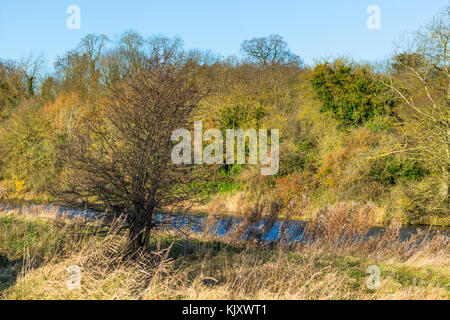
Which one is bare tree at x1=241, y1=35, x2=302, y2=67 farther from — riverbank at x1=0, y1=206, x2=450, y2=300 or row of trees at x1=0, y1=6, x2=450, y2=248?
riverbank at x1=0, y1=206, x2=450, y2=300

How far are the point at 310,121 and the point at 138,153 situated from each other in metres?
16.1

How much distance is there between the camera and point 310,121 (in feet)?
→ 76.0

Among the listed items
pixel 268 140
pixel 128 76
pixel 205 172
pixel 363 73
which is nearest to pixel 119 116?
pixel 128 76

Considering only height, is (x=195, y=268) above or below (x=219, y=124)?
below

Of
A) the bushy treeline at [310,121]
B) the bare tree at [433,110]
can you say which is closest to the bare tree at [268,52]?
the bushy treeline at [310,121]

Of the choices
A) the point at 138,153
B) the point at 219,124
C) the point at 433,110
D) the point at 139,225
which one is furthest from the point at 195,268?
the point at 219,124

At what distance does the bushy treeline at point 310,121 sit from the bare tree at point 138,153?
293mm

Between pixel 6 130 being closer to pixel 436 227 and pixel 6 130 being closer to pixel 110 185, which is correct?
pixel 110 185

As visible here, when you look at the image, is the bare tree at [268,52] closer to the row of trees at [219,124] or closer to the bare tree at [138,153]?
the row of trees at [219,124]

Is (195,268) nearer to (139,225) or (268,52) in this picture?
(139,225)

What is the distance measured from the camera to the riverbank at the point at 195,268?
5711 millimetres

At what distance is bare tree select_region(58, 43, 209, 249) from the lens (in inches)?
333

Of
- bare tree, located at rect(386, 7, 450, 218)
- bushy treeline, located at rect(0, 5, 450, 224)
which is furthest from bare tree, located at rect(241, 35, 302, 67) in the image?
bare tree, located at rect(386, 7, 450, 218)
